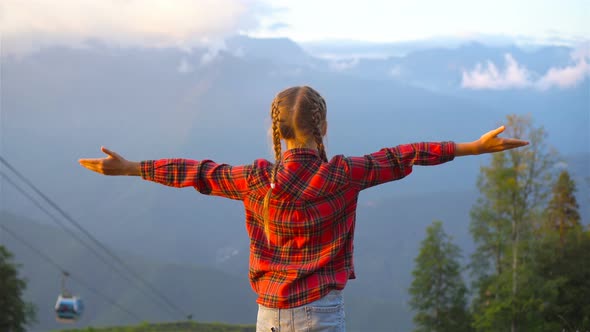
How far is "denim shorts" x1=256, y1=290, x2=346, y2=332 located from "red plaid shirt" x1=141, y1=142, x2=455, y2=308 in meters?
0.03

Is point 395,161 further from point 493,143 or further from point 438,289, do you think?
point 438,289

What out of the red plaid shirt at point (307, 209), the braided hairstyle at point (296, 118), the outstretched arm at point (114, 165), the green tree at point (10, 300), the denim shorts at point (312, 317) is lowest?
the denim shorts at point (312, 317)

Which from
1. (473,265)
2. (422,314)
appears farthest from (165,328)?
(473,265)

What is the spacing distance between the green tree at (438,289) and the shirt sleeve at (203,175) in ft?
96.2

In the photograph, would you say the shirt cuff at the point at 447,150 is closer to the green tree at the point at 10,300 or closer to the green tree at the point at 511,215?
the green tree at the point at 511,215

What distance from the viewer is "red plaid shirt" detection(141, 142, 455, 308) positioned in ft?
9.11

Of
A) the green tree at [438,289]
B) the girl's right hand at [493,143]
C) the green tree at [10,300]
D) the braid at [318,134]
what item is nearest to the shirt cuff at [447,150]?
the girl's right hand at [493,143]

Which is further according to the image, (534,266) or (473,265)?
(473,265)

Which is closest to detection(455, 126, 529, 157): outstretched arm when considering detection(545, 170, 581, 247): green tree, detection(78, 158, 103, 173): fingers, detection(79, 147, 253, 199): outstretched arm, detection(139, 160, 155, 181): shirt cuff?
detection(79, 147, 253, 199): outstretched arm

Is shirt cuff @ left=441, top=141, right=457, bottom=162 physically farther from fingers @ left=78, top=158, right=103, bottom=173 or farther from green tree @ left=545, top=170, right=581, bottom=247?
green tree @ left=545, top=170, right=581, bottom=247

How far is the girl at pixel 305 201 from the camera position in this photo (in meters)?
2.77

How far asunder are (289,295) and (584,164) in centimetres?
18954

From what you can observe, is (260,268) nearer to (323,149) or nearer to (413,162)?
(323,149)

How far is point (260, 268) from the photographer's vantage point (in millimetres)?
2863
